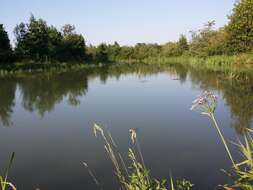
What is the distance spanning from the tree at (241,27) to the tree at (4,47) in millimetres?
22343

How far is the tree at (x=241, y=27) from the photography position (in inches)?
1178

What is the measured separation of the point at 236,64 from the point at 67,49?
998 inches

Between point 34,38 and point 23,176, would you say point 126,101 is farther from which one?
point 34,38

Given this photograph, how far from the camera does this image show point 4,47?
107 feet

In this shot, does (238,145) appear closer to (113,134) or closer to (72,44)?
(113,134)

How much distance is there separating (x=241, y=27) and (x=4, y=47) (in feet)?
77.1

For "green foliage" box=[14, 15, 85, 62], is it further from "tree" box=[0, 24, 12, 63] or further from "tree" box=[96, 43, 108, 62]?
"tree" box=[96, 43, 108, 62]

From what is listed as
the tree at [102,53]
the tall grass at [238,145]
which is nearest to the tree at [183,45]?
the tree at [102,53]

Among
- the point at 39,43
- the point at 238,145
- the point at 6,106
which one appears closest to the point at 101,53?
the point at 39,43

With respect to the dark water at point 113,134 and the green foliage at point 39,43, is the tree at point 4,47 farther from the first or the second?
the dark water at point 113,134

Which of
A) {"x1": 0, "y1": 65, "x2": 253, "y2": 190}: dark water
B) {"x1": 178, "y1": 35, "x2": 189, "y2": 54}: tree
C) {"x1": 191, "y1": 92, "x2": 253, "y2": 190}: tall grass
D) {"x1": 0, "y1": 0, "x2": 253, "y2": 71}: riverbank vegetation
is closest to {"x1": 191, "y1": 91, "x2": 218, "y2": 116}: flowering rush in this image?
{"x1": 191, "y1": 92, "x2": 253, "y2": 190}: tall grass

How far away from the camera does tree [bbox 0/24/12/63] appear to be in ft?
104

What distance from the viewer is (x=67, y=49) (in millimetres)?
45844

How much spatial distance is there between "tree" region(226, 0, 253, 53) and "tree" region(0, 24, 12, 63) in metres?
22.3
